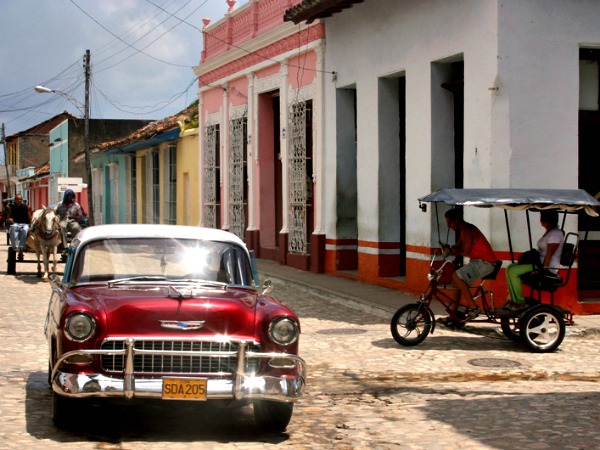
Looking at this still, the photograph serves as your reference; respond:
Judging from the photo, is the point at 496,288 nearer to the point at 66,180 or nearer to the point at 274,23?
the point at 274,23

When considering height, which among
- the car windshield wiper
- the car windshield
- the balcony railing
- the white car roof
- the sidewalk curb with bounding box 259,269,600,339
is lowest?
the sidewalk curb with bounding box 259,269,600,339

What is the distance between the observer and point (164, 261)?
25.6 feet

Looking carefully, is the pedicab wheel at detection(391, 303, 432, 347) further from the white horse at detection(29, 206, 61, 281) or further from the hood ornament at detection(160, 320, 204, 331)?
the white horse at detection(29, 206, 61, 281)

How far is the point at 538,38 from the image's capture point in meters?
13.4

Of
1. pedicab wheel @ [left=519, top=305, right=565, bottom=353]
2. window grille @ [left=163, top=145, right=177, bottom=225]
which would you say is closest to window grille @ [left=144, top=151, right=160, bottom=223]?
window grille @ [left=163, top=145, right=177, bottom=225]

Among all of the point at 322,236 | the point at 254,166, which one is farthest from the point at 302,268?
the point at 254,166

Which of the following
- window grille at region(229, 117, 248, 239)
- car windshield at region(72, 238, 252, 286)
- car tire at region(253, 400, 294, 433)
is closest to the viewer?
car tire at region(253, 400, 294, 433)

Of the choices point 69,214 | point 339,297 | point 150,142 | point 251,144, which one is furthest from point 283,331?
point 150,142

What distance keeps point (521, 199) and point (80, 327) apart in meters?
5.93

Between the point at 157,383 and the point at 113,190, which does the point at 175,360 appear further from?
the point at 113,190

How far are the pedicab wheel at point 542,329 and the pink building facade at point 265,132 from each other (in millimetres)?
9158

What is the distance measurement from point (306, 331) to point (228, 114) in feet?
47.3

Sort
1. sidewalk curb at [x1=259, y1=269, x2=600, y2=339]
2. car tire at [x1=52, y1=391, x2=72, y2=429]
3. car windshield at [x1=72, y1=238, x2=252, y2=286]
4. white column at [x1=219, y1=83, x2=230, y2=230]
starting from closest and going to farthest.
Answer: car tire at [x1=52, y1=391, x2=72, y2=429] → car windshield at [x1=72, y1=238, x2=252, y2=286] → sidewalk curb at [x1=259, y1=269, x2=600, y2=339] → white column at [x1=219, y1=83, x2=230, y2=230]

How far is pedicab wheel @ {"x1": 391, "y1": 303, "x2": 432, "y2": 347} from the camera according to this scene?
36.2 feet
